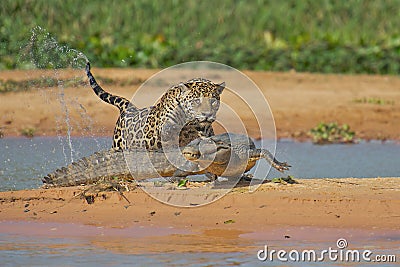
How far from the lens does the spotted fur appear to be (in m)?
9.29

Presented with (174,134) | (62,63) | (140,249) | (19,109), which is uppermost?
(62,63)

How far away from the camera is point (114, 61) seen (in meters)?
18.3

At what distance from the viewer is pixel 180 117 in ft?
31.1

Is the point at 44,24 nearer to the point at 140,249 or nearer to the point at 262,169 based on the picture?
the point at 262,169

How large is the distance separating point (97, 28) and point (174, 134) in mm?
10955

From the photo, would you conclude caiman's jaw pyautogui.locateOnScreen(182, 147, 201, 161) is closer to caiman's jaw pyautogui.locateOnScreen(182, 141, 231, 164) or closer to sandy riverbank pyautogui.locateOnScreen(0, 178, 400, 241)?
caiman's jaw pyautogui.locateOnScreen(182, 141, 231, 164)

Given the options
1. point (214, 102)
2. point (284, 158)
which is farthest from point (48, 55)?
point (214, 102)

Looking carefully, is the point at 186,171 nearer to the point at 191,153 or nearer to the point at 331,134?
the point at 191,153

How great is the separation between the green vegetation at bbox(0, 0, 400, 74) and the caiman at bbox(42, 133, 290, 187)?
763cm

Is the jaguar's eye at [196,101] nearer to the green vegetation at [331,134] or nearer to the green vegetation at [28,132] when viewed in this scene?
the green vegetation at [331,134]

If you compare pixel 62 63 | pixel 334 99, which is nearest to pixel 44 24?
pixel 62 63
